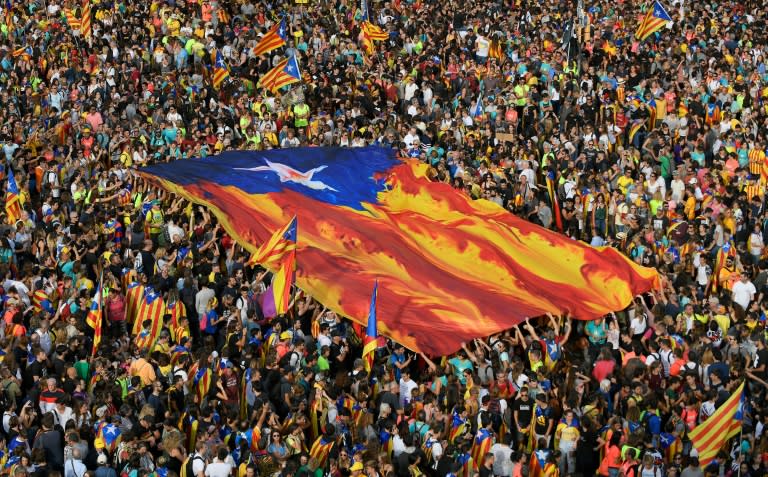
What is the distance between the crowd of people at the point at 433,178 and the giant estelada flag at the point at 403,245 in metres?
0.33

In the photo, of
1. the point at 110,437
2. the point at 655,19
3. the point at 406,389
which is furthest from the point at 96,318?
the point at 655,19

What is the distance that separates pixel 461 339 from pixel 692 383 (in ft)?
10.7

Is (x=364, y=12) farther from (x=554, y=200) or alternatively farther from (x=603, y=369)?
(x=603, y=369)

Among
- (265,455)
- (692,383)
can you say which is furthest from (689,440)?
(265,455)

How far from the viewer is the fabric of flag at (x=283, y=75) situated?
28250mm

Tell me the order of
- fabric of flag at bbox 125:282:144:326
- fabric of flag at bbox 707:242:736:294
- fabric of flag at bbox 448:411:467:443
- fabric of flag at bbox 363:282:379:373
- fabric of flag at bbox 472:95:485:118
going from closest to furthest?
fabric of flag at bbox 448:411:467:443, fabric of flag at bbox 363:282:379:373, fabric of flag at bbox 125:282:144:326, fabric of flag at bbox 707:242:736:294, fabric of flag at bbox 472:95:485:118

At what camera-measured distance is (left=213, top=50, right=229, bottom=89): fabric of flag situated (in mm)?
29703

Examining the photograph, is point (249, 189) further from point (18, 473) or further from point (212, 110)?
point (18, 473)

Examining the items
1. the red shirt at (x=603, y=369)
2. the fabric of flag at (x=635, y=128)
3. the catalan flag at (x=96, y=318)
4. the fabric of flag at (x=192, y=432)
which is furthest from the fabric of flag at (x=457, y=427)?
the fabric of flag at (x=635, y=128)

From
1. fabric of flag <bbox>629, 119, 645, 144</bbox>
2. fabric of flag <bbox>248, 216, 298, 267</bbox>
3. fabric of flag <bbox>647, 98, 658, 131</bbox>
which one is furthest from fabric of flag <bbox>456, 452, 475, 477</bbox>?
fabric of flag <bbox>647, 98, 658, 131</bbox>

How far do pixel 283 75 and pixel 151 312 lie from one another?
28.6ft

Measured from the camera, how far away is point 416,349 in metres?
19.9

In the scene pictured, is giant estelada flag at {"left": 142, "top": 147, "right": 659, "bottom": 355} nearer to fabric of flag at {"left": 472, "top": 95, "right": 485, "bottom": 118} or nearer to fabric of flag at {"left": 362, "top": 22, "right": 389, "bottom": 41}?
fabric of flag at {"left": 472, "top": 95, "right": 485, "bottom": 118}

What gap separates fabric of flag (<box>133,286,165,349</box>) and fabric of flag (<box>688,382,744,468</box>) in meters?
7.39
